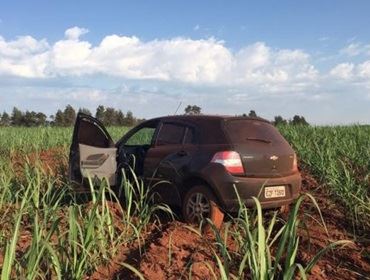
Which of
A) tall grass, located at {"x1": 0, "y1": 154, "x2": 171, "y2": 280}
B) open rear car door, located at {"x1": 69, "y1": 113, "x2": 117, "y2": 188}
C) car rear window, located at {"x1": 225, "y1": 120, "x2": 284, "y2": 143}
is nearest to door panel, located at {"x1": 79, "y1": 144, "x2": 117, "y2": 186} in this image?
open rear car door, located at {"x1": 69, "y1": 113, "x2": 117, "y2": 188}

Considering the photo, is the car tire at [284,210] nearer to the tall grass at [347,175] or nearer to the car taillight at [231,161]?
the tall grass at [347,175]

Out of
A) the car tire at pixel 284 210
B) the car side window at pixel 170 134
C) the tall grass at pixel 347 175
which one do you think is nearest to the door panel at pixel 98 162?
the car side window at pixel 170 134

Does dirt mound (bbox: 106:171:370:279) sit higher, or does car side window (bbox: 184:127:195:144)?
car side window (bbox: 184:127:195:144)

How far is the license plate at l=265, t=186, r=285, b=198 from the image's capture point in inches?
311

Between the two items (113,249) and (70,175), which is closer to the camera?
(113,249)

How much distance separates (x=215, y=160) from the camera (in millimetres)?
7809

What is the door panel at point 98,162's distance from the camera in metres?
8.43

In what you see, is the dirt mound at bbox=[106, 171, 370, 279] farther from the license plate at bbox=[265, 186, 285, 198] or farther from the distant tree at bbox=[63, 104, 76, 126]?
the distant tree at bbox=[63, 104, 76, 126]

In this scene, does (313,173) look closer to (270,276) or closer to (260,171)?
(260,171)

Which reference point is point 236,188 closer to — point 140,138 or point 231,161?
point 231,161

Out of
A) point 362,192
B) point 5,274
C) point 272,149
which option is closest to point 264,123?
point 272,149

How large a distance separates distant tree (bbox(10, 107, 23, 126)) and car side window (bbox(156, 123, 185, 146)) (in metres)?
68.1

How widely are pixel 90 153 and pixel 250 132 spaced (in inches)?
93.7

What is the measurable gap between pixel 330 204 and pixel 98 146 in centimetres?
397
